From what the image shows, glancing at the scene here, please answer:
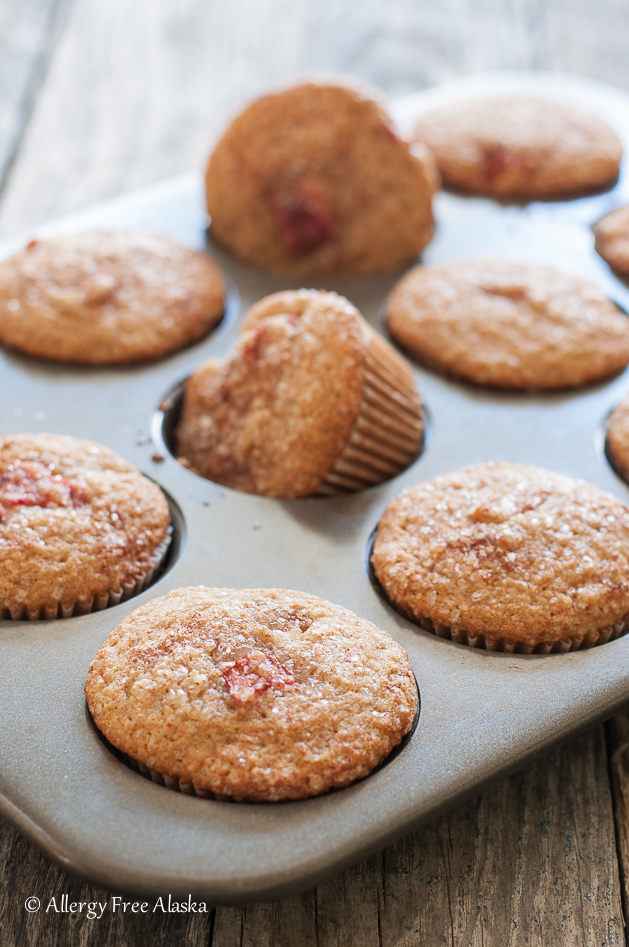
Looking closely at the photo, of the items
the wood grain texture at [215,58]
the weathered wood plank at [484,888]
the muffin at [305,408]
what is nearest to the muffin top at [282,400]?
the muffin at [305,408]

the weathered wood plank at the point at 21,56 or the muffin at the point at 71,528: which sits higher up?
the muffin at the point at 71,528

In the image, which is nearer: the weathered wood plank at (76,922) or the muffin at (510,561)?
the weathered wood plank at (76,922)

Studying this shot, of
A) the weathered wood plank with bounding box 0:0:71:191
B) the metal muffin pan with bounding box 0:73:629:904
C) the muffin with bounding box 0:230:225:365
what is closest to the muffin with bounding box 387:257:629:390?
the metal muffin pan with bounding box 0:73:629:904

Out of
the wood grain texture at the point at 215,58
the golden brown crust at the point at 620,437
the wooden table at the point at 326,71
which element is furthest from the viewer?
the wood grain texture at the point at 215,58


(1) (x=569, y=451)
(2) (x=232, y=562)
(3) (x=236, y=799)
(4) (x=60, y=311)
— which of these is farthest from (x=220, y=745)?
(4) (x=60, y=311)

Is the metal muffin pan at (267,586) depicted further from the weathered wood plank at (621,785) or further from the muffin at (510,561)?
the weathered wood plank at (621,785)

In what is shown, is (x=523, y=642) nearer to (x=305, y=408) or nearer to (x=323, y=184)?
(x=305, y=408)

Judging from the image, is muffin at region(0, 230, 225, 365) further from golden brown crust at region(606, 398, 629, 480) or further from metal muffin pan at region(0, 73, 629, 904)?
golden brown crust at region(606, 398, 629, 480)
